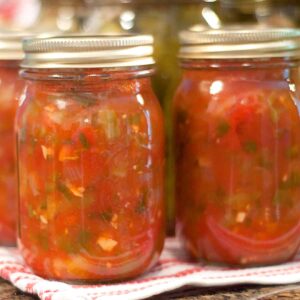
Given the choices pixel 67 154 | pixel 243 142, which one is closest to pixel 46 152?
pixel 67 154

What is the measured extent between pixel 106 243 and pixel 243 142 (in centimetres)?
22

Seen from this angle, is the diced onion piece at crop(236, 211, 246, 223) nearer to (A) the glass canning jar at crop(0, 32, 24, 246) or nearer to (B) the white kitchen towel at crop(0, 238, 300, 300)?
(B) the white kitchen towel at crop(0, 238, 300, 300)

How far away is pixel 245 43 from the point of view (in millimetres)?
971

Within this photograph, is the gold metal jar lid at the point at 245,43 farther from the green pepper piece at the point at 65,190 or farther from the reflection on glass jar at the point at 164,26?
the green pepper piece at the point at 65,190

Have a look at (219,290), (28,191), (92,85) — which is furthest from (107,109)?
(219,290)

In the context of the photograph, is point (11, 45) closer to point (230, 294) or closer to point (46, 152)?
point (46, 152)

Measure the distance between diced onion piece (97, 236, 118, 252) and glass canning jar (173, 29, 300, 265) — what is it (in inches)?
5.5

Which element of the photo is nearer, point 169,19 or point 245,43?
point 245,43

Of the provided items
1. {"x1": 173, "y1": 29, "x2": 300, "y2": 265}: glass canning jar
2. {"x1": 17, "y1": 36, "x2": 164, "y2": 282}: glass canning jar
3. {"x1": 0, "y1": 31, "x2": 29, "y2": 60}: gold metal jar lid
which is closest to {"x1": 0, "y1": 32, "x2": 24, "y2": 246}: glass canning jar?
{"x1": 0, "y1": 31, "x2": 29, "y2": 60}: gold metal jar lid

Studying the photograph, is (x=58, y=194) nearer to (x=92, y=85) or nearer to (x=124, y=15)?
(x=92, y=85)

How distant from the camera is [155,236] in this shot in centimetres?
98

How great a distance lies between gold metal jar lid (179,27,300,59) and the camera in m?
0.97

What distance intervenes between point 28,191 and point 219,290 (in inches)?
10.7

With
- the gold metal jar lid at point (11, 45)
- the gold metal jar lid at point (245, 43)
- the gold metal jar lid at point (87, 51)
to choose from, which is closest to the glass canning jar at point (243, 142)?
the gold metal jar lid at point (245, 43)
